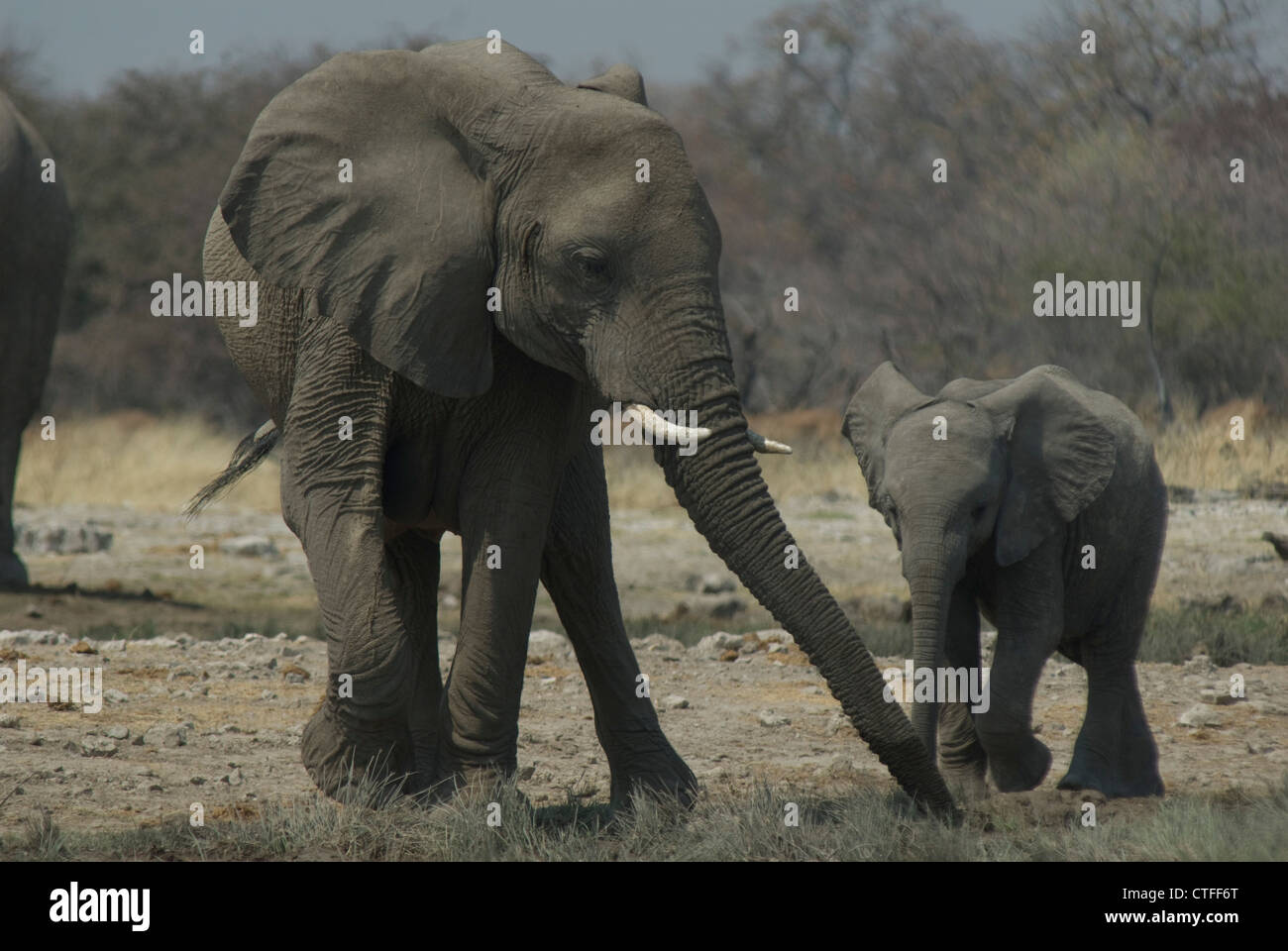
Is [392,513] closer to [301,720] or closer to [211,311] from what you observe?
[211,311]

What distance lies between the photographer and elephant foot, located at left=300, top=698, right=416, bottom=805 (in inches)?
229

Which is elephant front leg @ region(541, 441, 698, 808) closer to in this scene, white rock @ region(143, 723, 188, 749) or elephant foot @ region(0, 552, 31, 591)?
white rock @ region(143, 723, 188, 749)

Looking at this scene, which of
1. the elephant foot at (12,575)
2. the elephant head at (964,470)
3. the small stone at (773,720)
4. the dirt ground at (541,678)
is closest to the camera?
the elephant head at (964,470)

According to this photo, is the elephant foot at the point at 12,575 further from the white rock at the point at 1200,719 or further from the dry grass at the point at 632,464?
the white rock at the point at 1200,719

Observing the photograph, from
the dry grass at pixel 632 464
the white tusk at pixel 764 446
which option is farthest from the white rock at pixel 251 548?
the white tusk at pixel 764 446

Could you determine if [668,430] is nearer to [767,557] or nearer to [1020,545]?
[767,557]

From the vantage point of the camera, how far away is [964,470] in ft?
23.1

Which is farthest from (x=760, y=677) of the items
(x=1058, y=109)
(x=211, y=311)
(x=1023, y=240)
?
(x=1058, y=109)

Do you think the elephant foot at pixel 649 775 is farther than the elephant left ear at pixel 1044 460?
No

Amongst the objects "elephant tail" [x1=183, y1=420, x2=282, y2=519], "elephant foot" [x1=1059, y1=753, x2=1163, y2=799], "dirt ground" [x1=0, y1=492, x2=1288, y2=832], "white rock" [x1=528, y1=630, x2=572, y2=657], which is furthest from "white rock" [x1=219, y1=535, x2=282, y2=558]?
"elephant foot" [x1=1059, y1=753, x2=1163, y2=799]

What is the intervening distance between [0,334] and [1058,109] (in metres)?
20.3

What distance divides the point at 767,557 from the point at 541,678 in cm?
492

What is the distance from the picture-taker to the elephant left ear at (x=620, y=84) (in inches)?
226

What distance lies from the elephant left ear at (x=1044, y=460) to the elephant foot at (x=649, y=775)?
158cm
